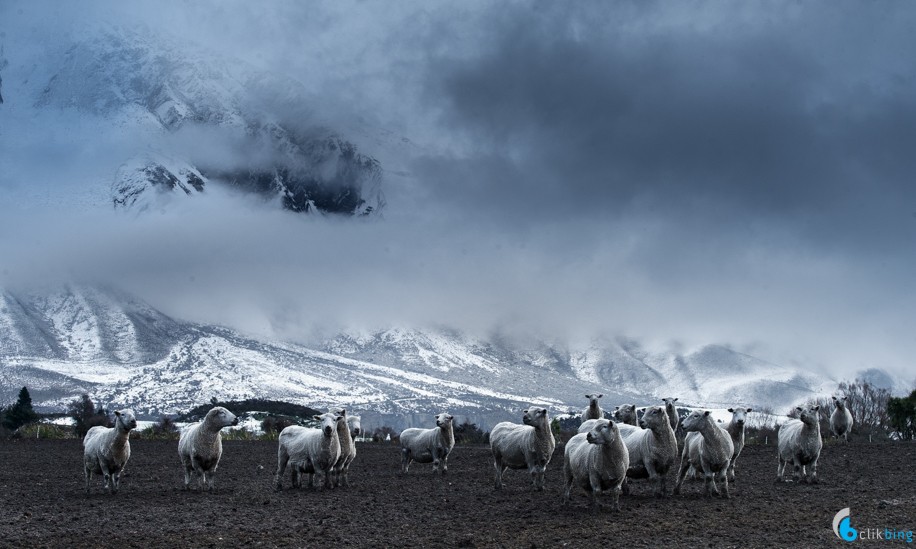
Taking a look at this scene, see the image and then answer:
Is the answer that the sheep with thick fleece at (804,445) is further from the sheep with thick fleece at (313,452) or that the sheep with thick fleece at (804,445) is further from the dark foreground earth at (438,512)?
the sheep with thick fleece at (313,452)

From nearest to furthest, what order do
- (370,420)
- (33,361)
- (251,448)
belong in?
(251,448)
(370,420)
(33,361)

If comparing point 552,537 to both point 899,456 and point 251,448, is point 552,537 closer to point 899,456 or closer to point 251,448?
point 899,456

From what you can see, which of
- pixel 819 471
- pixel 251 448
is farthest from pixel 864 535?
pixel 251 448

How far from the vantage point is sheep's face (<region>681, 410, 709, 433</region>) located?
20.8 meters

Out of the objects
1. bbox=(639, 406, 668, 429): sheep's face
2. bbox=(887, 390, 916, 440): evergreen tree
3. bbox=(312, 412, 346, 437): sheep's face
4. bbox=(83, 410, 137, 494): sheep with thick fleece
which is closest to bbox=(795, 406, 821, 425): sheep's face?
bbox=(639, 406, 668, 429): sheep's face

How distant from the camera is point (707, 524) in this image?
16.5 metres

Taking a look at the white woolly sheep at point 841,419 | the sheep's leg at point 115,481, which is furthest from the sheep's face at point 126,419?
the white woolly sheep at point 841,419

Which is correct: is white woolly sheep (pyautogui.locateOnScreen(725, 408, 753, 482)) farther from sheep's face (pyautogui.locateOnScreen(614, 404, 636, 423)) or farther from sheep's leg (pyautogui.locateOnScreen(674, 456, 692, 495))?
sheep's leg (pyautogui.locateOnScreen(674, 456, 692, 495))

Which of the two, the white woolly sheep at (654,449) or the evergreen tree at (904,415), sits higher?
the evergreen tree at (904,415)

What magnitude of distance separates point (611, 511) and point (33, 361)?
19049 centimetres

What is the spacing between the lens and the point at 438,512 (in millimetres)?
19562

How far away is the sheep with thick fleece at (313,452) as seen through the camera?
971 inches

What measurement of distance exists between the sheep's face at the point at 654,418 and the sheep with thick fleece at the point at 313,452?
8393mm

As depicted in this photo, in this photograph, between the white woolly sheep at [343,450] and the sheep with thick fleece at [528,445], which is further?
the white woolly sheep at [343,450]
